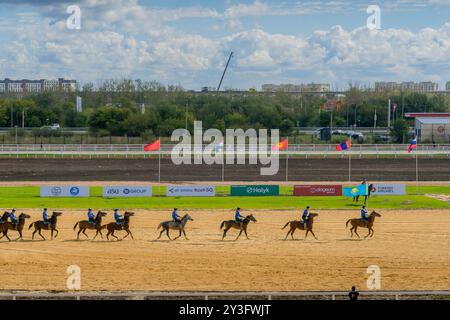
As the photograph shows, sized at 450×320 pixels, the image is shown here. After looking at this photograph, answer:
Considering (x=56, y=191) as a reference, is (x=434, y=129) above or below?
above

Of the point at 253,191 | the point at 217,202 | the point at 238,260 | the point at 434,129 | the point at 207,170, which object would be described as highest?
the point at 434,129

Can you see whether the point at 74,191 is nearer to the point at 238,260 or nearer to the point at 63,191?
the point at 63,191

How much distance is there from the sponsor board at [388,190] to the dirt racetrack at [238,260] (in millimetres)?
10557

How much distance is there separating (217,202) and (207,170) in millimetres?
18920

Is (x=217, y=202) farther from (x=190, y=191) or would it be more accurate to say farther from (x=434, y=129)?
(x=434, y=129)

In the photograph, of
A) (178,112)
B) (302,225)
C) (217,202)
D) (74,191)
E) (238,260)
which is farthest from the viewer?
(178,112)

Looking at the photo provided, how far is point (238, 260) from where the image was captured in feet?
79.3

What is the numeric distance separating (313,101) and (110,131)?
7590 centimetres

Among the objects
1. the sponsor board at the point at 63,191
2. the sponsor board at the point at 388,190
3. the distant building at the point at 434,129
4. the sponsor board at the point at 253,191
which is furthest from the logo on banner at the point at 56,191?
the distant building at the point at 434,129

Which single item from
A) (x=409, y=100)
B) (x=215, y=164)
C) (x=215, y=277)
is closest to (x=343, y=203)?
(x=215, y=277)

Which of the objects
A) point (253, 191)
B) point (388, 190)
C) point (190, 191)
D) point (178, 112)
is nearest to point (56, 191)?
point (190, 191)

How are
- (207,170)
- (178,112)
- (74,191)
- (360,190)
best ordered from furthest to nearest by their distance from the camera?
(178,112) → (207,170) → (74,191) → (360,190)

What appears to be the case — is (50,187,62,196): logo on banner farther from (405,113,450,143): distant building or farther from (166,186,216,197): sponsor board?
(405,113,450,143): distant building

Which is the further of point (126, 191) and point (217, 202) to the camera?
point (126, 191)
